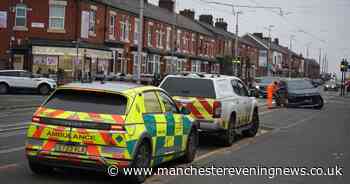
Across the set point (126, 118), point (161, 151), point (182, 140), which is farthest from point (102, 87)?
point (182, 140)

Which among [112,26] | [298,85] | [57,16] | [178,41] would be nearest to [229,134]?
[298,85]

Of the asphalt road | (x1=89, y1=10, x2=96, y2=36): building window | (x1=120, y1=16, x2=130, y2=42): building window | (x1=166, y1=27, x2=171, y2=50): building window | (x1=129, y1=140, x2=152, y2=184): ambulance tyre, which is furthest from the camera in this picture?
(x1=166, y1=27, x2=171, y2=50): building window

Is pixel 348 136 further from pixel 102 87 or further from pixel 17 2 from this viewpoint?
pixel 17 2

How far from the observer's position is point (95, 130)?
884 cm

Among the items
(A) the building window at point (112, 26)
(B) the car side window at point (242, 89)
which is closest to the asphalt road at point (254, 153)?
(B) the car side window at point (242, 89)

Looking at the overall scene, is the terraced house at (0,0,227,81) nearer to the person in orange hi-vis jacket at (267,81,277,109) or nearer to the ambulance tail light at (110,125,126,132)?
the person in orange hi-vis jacket at (267,81,277,109)

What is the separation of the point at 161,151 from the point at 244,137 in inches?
295

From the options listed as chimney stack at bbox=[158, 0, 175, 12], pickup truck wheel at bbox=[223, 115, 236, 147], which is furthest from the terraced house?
pickup truck wheel at bbox=[223, 115, 236, 147]

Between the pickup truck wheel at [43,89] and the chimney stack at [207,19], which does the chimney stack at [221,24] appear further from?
the pickup truck wheel at [43,89]

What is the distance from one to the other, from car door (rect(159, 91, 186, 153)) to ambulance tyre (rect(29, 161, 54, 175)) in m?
2.01

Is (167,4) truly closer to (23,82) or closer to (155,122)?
(23,82)

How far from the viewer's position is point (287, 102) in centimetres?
3469

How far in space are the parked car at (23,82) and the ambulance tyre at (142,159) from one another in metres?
27.9

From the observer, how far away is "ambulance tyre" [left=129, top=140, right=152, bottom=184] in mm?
9102
